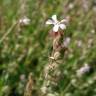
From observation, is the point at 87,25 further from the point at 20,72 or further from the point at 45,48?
the point at 20,72

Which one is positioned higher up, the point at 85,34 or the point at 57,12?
the point at 57,12

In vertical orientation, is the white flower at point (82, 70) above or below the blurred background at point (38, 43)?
below

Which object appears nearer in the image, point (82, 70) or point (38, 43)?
point (82, 70)

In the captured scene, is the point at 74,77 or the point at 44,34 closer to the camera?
the point at 74,77

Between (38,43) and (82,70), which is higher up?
(38,43)

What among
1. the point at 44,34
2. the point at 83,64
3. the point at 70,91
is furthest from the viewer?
the point at 44,34

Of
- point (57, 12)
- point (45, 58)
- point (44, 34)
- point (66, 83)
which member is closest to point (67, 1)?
point (57, 12)

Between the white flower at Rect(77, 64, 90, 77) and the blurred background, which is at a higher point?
the blurred background

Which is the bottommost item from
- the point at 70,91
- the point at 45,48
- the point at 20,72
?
the point at 70,91
